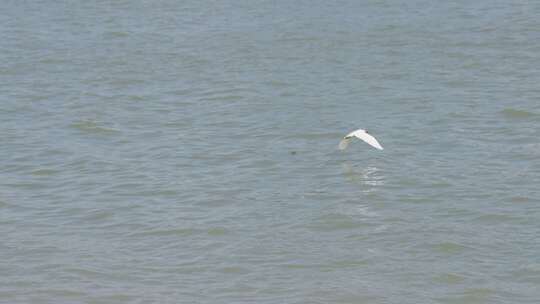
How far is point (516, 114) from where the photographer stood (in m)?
18.9

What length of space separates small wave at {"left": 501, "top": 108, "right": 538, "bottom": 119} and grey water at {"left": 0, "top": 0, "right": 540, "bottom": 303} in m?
0.10

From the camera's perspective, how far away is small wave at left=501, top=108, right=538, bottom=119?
1880 cm

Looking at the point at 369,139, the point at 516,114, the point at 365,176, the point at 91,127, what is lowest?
the point at 365,176

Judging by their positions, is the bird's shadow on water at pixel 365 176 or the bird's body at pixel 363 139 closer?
the bird's shadow on water at pixel 365 176

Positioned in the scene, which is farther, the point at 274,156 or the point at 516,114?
the point at 516,114

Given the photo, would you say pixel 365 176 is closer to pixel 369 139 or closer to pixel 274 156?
pixel 369 139

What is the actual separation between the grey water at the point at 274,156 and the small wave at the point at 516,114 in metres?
0.10

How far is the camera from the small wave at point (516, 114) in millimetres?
18797

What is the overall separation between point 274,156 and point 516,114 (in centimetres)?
446

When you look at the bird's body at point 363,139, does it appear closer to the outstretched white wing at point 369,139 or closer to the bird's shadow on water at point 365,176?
the outstretched white wing at point 369,139

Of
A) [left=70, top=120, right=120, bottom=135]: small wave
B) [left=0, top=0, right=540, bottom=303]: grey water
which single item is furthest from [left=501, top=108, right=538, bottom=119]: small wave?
[left=70, top=120, right=120, bottom=135]: small wave

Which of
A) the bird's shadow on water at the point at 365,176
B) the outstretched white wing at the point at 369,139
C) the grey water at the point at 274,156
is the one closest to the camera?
the grey water at the point at 274,156

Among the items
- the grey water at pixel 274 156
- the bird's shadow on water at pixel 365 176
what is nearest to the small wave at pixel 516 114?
the grey water at pixel 274 156

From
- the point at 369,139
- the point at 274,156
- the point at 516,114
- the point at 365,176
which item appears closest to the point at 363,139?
the point at 369,139
